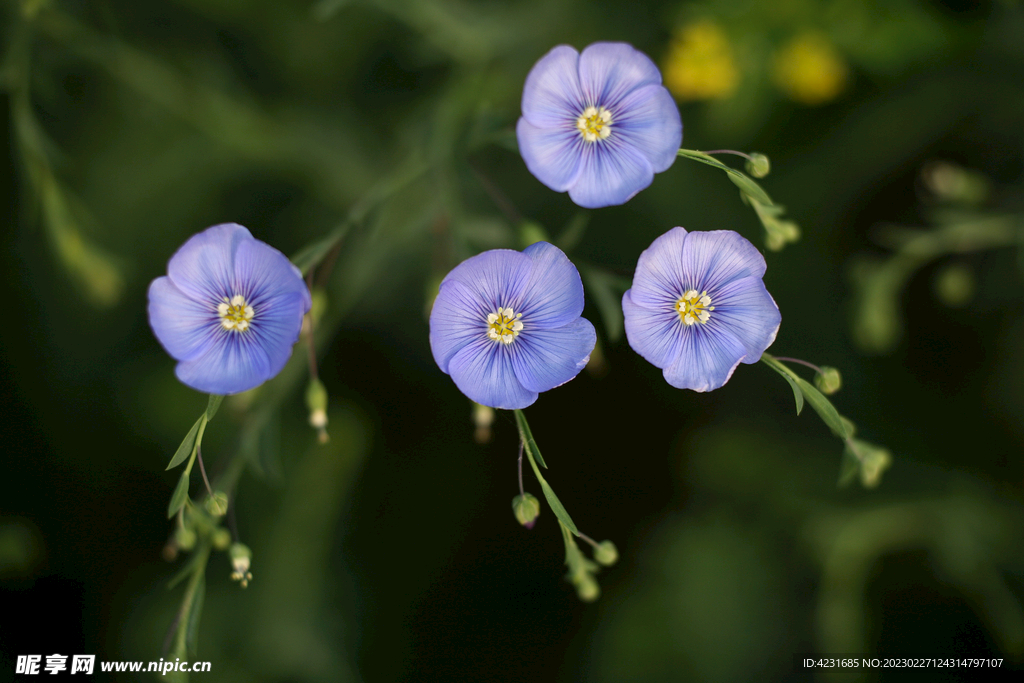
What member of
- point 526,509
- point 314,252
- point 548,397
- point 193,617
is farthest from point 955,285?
point 193,617

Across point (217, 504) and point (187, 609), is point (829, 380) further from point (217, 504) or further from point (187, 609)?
point (187, 609)

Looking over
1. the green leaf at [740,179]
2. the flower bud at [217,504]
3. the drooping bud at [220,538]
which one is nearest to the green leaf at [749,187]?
the green leaf at [740,179]

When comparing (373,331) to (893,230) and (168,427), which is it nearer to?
(168,427)

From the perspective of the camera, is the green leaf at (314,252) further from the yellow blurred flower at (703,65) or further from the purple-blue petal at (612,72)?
the yellow blurred flower at (703,65)

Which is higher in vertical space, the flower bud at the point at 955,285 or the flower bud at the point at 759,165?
the flower bud at the point at 955,285

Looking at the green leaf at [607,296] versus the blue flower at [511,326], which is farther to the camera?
the green leaf at [607,296]

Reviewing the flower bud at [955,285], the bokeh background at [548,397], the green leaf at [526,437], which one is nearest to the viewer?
the green leaf at [526,437]

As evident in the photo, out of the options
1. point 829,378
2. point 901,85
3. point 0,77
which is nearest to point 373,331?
point 0,77
